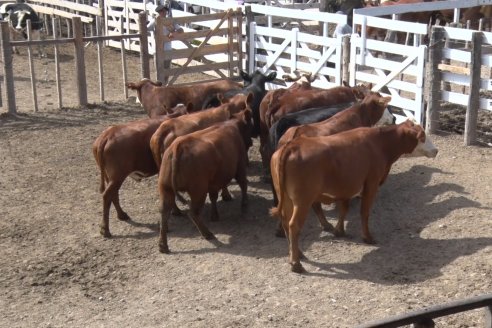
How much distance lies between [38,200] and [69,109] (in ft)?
15.5

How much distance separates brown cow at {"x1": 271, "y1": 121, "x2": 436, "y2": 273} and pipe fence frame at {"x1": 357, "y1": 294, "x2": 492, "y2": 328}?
3.88 metres

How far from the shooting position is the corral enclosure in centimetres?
687

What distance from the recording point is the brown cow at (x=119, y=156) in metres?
8.73

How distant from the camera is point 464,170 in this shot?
405 inches

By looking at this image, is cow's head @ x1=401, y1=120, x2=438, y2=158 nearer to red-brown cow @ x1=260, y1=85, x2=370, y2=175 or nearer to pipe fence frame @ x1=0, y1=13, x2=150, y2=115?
red-brown cow @ x1=260, y1=85, x2=370, y2=175

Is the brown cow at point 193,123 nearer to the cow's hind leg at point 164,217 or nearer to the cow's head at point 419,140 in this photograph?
the cow's hind leg at point 164,217

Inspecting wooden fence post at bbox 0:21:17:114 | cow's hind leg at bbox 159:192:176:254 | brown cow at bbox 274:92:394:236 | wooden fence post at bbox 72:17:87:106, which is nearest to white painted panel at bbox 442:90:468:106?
brown cow at bbox 274:92:394:236

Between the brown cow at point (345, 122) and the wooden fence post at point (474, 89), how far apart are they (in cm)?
174

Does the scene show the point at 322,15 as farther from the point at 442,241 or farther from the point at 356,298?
the point at 356,298

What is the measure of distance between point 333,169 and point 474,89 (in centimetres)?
436

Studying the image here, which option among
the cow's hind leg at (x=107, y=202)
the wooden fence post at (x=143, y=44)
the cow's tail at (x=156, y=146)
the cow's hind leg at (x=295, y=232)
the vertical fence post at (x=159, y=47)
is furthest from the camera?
the wooden fence post at (x=143, y=44)

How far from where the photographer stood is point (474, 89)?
1117 centimetres

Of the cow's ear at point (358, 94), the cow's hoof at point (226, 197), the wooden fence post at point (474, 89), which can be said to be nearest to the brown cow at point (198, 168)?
the cow's hoof at point (226, 197)

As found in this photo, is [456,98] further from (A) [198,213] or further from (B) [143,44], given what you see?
(B) [143,44]
